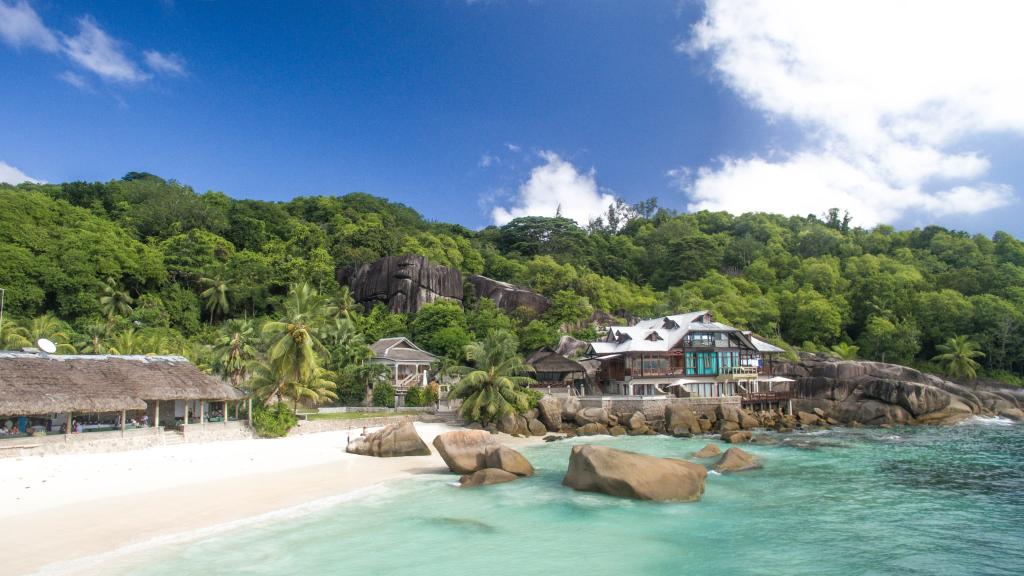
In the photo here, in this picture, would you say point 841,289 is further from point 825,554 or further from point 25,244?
point 25,244

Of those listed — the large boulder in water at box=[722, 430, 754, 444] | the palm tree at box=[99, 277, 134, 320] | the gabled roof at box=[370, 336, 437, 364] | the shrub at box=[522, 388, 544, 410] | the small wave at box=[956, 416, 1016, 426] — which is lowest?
the small wave at box=[956, 416, 1016, 426]

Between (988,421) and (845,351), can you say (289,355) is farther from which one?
(845,351)

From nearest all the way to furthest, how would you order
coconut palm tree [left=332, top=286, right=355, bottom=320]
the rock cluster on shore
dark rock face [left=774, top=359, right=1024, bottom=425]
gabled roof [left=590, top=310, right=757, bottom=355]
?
1. the rock cluster on shore
2. dark rock face [left=774, top=359, right=1024, bottom=425]
3. gabled roof [left=590, top=310, right=757, bottom=355]
4. coconut palm tree [left=332, top=286, right=355, bottom=320]

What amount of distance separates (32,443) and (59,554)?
38.7 ft

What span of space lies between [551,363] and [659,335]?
9025 millimetres

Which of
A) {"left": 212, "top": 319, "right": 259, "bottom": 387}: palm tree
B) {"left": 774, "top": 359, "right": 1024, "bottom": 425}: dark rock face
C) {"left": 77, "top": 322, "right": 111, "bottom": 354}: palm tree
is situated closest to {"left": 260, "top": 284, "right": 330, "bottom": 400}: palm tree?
{"left": 212, "top": 319, "right": 259, "bottom": 387}: palm tree

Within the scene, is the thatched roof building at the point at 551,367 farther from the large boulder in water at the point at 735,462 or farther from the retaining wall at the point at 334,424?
the large boulder in water at the point at 735,462

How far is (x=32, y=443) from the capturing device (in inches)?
804

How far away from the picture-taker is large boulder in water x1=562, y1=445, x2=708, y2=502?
58.6 feet

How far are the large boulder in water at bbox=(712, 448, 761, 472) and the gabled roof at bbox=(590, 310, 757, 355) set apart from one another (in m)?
19.6

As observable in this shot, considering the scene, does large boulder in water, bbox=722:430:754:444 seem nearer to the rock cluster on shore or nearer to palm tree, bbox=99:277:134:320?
the rock cluster on shore

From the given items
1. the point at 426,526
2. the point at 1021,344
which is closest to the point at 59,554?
the point at 426,526

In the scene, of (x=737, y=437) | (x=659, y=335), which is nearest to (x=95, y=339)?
(x=659, y=335)

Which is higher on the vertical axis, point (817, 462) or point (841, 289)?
point (841, 289)
